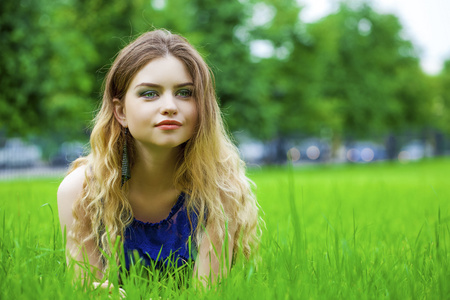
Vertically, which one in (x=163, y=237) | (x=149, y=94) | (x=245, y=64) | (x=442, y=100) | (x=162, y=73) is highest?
(x=245, y=64)

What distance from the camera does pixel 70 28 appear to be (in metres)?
18.5

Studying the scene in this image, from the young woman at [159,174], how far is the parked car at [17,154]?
16765mm

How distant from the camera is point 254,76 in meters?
22.7

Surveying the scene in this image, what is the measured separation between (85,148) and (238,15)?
21.0 metres

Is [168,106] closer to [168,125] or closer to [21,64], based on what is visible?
[168,125]

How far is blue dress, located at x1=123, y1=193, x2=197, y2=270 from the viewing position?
2.38 metres

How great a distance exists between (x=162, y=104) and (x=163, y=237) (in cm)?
74

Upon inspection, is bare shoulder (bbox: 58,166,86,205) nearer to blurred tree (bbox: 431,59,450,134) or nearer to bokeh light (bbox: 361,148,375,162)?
bokeh light (bbox: 361,148,375,162)

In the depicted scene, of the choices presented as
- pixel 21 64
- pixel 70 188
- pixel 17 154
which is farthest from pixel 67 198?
pixel 17 154

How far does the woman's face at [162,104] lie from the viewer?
212cm

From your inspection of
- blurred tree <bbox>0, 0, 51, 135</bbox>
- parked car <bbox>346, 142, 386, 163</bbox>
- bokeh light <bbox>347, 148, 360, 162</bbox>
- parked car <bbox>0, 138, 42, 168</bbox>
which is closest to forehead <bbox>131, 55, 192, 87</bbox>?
blurred tree <bbox>0, 0, 51, 135</bbox>

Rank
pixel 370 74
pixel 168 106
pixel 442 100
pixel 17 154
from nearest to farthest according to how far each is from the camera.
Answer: pixel 168 106 < pixel 17 154 < pixel 370 74 < pixel 442 100

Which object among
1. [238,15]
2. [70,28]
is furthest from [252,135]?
[70,28]

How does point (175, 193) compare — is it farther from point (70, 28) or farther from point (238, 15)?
point (238, 15)
